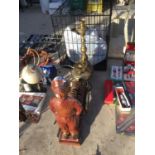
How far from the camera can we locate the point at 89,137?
2346 mm

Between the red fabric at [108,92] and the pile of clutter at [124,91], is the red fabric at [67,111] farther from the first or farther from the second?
the red fabric at [108,92]

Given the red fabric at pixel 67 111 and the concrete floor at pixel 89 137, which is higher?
the red fabric at pixel 67 111

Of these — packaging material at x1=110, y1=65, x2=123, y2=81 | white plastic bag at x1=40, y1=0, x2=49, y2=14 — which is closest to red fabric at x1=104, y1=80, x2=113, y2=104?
packaging material at x1=110, y1=65, x2=123, y2=81

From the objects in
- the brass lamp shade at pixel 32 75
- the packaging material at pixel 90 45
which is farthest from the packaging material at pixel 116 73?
the brass lamp shade at pixel 32 75

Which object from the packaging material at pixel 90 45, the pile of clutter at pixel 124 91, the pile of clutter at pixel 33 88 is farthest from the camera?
the packaging material at pixel 90 45

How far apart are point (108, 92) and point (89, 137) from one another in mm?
643

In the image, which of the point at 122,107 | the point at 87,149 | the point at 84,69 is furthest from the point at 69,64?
the point at 87,149

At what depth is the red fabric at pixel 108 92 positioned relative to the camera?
269cm

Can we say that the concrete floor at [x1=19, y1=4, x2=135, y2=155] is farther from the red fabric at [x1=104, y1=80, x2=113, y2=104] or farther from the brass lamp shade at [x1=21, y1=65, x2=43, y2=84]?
the brass lamp shade at [x1=21, y1=65, x2=43, y2=84]

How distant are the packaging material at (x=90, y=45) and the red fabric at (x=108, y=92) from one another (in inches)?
17.9

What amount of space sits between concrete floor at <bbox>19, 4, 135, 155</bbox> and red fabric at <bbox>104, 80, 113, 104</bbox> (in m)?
0.06

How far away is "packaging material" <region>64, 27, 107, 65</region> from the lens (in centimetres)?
316

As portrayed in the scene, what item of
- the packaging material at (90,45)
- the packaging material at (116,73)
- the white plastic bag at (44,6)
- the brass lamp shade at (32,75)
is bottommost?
the packaging material at (116,73)

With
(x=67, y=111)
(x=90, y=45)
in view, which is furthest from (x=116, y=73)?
(x=67, y=111)
